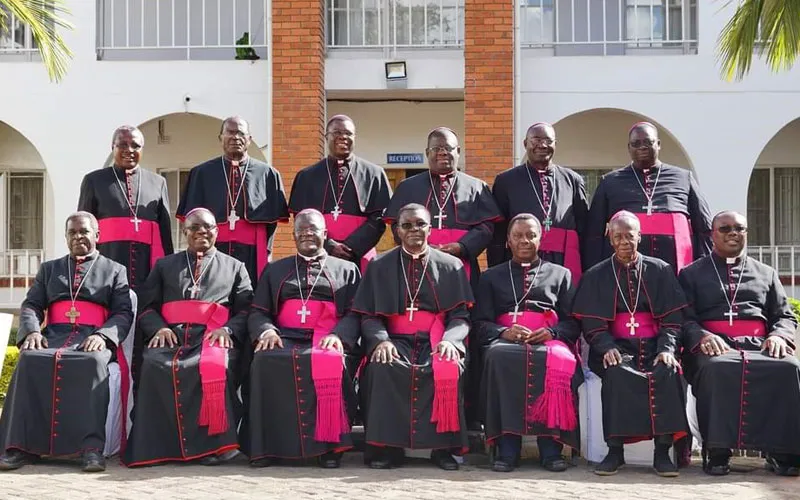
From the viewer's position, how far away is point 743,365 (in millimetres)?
6930

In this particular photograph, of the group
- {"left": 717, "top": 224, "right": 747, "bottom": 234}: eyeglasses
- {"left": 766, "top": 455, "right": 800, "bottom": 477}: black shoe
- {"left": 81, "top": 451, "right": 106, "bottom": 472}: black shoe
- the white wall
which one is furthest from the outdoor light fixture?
{"left": 766, "top": 455, "right": 800, "bottom": 477}: black shoe

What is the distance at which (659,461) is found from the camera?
6891 millimetres

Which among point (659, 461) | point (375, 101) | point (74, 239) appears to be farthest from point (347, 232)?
point (375, 101)

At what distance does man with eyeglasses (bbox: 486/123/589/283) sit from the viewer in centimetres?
815

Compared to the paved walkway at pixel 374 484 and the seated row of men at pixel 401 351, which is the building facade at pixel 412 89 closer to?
the seated row of men at pixel 401 351

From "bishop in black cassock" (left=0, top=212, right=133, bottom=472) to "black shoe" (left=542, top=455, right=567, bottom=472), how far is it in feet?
9.02

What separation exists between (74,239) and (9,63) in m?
7.30

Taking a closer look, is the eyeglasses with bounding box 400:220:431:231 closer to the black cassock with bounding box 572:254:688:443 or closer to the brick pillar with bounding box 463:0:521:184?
the black cassock with bounding box 572:254:688:443

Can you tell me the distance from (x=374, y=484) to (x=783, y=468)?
253 centimetres

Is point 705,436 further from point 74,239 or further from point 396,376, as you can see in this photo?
point 74,239

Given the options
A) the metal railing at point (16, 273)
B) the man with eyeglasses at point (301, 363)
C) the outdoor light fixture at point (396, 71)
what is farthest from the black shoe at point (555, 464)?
the metal railing at point (16, 273)

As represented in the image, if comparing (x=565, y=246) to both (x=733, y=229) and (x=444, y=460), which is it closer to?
(x=733, y=229)

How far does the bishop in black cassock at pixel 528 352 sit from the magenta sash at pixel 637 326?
277 millimetres

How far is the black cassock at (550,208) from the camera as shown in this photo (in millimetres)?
8148
